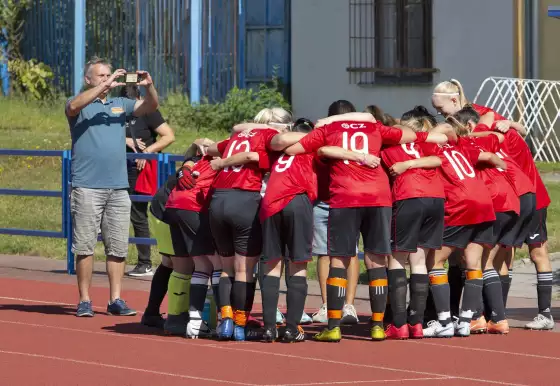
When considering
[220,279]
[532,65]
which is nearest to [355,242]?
[220,279]

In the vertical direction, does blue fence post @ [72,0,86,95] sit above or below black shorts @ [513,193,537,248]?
above

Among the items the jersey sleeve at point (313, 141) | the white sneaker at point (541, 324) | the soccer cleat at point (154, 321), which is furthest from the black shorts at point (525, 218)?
the soccer cleat at point (154, 321)

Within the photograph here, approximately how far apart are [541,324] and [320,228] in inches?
80.1

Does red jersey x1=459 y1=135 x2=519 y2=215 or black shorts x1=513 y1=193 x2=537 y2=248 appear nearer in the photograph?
red jersey x1=459 y1=135 x2=519 y2=215

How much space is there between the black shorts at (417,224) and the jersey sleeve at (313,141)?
0.77m

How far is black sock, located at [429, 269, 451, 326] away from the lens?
1050 centimetres

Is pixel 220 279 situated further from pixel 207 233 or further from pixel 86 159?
pixel 86 159

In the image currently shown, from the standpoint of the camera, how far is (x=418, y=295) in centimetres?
1042

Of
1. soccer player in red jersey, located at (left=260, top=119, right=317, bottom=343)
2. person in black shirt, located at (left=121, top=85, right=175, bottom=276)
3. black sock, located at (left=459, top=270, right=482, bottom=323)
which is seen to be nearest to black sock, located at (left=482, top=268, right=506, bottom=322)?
black sock, located at (left=459, top=270, right=482, bottom=323)

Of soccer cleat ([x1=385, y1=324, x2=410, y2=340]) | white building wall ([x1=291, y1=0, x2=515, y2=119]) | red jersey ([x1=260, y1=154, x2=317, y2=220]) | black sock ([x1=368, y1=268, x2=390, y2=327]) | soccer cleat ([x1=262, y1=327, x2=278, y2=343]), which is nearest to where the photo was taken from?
red jersey ([x1=260, y1=154, x2=317, y2=220])

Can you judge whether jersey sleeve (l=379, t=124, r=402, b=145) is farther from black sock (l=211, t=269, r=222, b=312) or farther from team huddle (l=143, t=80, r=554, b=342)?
black sock (l=211, t=269, r=222, b=312)

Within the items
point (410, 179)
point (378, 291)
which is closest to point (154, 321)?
point (378, 291)

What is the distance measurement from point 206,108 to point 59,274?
997 cm

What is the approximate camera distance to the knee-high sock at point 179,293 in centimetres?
1077
